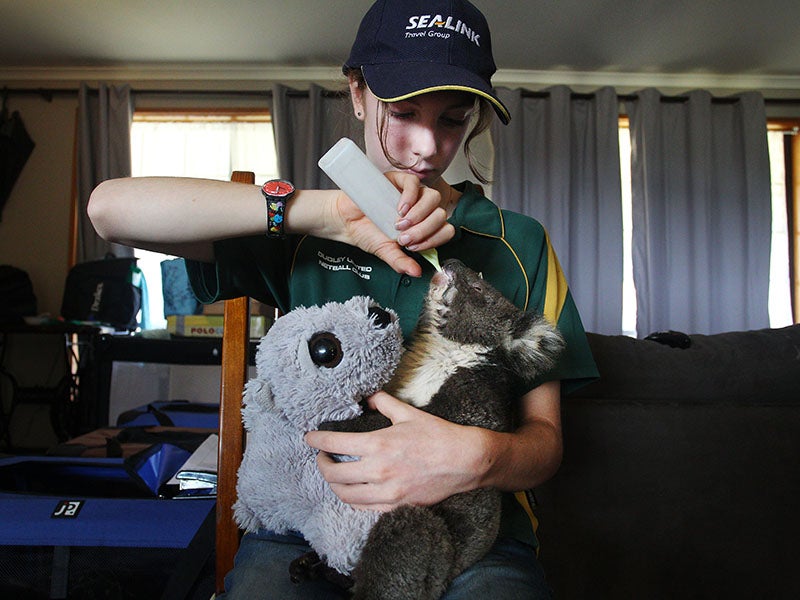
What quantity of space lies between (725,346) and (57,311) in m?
4.29

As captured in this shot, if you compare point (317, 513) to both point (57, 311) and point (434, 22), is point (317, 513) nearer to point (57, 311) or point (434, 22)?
point (434, 22)

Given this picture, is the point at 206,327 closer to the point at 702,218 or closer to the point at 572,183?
the point at 572,183

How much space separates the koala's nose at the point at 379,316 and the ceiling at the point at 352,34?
311 centimetres

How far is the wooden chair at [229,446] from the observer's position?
0.91 metres

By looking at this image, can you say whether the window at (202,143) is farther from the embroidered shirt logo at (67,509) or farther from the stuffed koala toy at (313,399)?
the stuffed koala toy at (313,399)

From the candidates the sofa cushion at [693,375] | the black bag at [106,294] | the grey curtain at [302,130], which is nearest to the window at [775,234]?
the grey curtain at [302,130]

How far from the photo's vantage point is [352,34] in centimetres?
366

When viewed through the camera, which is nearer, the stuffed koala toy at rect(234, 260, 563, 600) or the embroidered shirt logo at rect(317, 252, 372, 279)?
the stuffed koala toy at rect(234, 260, 563, 600)

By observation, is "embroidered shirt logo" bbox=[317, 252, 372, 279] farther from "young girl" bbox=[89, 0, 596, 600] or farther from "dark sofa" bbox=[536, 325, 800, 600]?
"dark sofa" bbox=[536, 325, 800, 600]

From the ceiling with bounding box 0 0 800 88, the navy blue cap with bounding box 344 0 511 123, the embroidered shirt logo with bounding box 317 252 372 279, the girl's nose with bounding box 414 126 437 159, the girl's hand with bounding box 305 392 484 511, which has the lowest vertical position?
the girl's hand with bounding box 305 392 484 511

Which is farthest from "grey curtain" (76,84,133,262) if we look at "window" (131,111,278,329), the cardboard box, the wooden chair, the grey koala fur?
the grey koala fur

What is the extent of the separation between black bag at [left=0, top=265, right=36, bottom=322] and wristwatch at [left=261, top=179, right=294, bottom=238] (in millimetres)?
3612

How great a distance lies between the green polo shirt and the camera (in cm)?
87

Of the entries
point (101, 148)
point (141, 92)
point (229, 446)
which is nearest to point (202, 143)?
point (141, 92)
